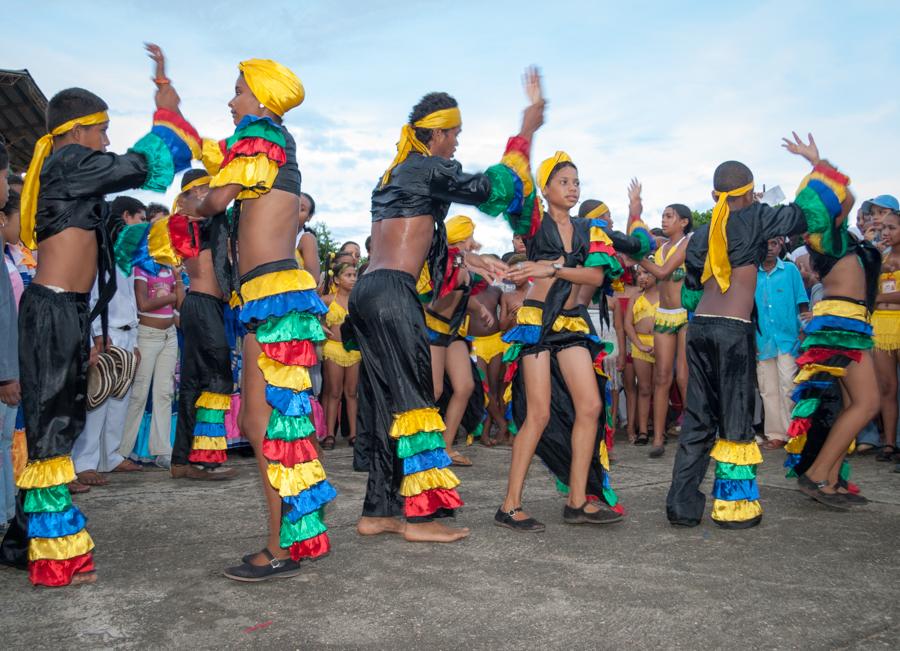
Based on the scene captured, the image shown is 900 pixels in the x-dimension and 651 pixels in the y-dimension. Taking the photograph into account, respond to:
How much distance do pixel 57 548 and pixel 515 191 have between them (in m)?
2.82

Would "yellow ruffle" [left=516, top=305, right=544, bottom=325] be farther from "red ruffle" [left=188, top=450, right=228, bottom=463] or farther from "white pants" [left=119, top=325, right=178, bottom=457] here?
"white pants" [left=119, top=325, right=178, bottom=457]

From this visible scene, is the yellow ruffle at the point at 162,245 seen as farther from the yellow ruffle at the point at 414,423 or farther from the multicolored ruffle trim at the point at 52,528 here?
the yellow ruffle at the point at 414,423

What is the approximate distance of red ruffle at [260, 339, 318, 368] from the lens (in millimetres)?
3410

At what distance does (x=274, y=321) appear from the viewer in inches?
135

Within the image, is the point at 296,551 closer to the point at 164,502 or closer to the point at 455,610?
the point at 455,610

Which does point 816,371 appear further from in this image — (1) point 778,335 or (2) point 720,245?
(1) point 778,335

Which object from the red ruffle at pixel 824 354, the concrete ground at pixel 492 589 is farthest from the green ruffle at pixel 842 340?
the concrete ground at pixel 492 589

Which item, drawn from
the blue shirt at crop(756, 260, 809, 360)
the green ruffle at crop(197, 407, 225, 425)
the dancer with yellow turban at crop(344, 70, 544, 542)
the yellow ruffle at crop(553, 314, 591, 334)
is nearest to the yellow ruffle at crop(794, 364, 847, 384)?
the yellow ruffle at crop(553, 314, 591, 334)

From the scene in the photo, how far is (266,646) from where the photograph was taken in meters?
2.72

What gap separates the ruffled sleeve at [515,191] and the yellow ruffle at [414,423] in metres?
1.16

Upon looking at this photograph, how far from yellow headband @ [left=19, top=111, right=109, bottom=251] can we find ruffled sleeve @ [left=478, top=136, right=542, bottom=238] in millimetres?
1989

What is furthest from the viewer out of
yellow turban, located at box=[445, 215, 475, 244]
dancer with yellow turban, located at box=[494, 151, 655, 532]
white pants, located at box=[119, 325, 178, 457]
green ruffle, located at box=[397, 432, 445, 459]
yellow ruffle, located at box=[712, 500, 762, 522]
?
white pants, located at box=[119, 325, 178, 457]

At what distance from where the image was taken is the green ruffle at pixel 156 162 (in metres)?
3.69

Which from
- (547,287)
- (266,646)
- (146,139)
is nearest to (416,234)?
(547,287)
